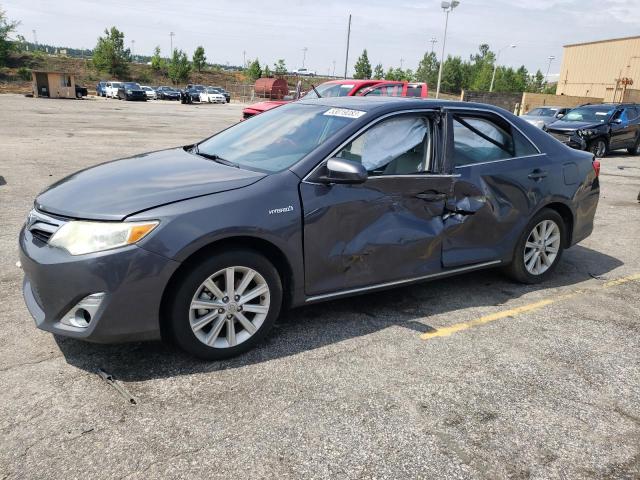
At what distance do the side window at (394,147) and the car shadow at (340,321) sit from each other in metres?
1.13

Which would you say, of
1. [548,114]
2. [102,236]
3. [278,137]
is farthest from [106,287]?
[548,114]

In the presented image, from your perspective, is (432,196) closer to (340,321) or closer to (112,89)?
(340,321)

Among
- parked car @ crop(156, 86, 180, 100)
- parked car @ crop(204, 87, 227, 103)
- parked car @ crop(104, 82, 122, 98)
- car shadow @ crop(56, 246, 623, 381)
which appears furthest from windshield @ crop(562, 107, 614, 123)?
parked car @ crop(156, 86, 180, 100)

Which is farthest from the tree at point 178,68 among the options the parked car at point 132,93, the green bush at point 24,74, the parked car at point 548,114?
the parked car at point 548,114

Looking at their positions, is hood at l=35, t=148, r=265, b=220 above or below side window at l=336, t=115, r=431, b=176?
below

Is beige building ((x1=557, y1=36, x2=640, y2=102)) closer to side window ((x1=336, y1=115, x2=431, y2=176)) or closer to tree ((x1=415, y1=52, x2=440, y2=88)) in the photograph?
tree ((x1=415, y1=52, x2=440, y2=88))

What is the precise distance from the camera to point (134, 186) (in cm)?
328

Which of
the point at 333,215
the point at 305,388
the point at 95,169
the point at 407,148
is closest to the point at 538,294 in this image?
the point at 407,148

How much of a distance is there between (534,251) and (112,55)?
280 ft

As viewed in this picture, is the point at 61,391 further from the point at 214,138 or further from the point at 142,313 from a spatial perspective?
the point at 214,138

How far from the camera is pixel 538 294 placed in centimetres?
480

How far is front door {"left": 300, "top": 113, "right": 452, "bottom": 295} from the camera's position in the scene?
139 inches

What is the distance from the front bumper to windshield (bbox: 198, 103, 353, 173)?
110 centimetres

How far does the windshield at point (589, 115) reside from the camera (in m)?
16.2
